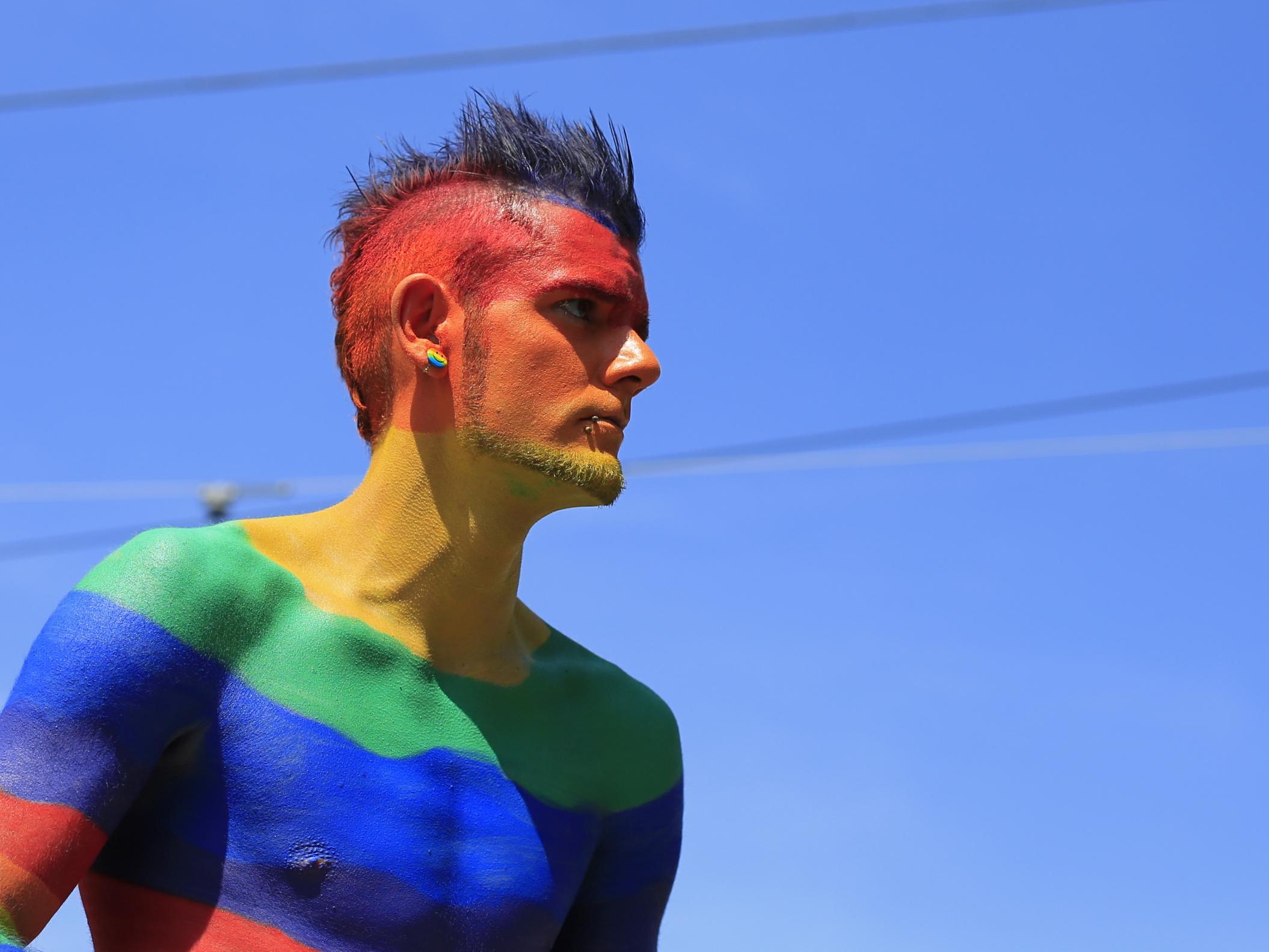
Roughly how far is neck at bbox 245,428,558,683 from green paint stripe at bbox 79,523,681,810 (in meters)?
0.06

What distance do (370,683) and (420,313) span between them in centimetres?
90

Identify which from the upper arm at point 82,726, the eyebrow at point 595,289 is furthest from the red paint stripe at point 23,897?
the eyebrow at point 595,289

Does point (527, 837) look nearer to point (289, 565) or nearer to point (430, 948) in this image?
point (430, 948)

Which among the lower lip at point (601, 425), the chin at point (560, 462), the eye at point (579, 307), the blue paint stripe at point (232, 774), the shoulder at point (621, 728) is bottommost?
the blue paint stripe at point (232, 774)

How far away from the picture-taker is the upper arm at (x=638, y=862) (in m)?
5.13

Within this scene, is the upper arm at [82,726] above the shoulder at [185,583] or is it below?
below

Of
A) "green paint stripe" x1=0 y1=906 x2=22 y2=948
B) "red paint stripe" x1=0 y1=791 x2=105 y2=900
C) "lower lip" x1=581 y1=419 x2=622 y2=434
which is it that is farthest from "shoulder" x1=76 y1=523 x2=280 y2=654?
"lower lip" x1=581 y1=419 x2=622 y2=434

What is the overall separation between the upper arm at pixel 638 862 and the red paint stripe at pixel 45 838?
52.5 inches

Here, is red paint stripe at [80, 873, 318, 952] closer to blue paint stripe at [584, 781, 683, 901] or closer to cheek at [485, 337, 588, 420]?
blue paint stripe at [584, 781, 683, 901]

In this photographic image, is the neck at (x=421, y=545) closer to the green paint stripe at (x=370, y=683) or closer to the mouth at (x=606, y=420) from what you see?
the green paint stripe at (x=370, y=683)

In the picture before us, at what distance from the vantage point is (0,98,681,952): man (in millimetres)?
4422

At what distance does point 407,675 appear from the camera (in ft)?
15.8

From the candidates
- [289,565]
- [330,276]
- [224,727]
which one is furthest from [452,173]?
[224,727]

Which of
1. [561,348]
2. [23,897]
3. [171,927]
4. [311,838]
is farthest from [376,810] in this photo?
[561,348]
